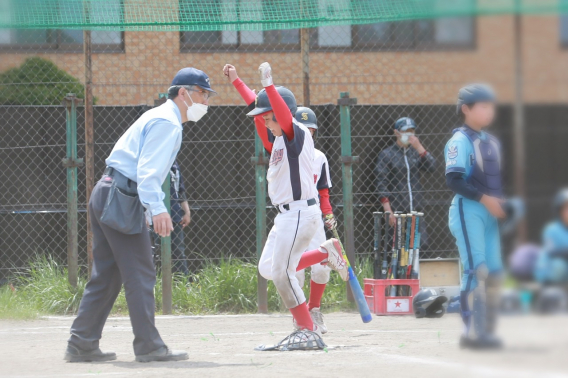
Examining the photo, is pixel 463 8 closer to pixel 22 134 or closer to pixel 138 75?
pixel 22 134

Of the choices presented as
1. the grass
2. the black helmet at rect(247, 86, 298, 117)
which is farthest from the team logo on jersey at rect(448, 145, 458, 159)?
the grass

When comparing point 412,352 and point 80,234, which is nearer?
point 412,352

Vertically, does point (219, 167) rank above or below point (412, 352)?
above

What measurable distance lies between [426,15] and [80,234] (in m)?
8.91

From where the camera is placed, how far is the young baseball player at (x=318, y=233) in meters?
6.41

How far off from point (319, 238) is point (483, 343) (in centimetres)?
559

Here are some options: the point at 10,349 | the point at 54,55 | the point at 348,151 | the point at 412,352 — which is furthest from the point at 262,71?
the point at 54,55

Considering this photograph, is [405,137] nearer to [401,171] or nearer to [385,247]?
[401,171]

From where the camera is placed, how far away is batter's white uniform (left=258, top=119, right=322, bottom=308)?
17.0 ft

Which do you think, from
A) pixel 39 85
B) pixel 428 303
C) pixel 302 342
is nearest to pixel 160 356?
A: pixel 302 342

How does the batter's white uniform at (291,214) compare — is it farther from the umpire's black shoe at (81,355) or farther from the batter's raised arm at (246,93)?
the umpire's black shoe at (81,355)

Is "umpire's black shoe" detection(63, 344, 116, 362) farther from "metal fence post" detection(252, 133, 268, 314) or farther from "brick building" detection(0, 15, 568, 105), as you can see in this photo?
"metal fence post" detection(252, 133, 268, 314)

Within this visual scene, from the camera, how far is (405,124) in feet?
28.6

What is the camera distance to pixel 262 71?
484 cm
